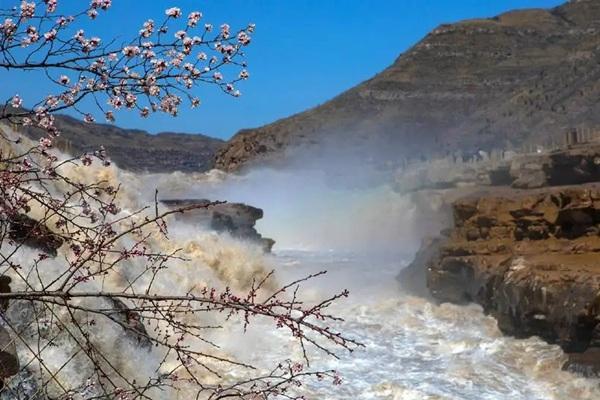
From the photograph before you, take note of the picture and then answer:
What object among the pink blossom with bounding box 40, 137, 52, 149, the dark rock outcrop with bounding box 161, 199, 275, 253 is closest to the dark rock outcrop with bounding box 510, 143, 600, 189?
the dark rock outcrop with bounding box 161, 199, 275, 253

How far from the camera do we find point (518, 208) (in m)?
12.4

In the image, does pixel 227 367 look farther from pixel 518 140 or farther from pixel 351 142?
pixel 351 142

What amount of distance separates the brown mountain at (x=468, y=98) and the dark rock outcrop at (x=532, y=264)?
45.1m

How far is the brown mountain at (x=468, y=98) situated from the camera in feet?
227

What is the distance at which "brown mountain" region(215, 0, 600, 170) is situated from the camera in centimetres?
6919

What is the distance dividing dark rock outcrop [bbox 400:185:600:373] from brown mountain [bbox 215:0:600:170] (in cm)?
4511

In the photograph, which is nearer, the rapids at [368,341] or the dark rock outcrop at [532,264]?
the rapids at [368,341]

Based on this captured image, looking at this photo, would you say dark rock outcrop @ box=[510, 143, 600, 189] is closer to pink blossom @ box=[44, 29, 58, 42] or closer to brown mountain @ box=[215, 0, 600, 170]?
pink blossom @ box=[44, 29, 58, 42]

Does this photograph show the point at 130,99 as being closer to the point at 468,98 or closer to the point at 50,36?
the point at 50,36

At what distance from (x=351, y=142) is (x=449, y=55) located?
100ft

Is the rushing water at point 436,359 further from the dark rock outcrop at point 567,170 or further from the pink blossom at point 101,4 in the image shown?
the pink blossom at point 101,4

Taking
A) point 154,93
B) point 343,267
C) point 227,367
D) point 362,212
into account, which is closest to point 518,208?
point 227,367

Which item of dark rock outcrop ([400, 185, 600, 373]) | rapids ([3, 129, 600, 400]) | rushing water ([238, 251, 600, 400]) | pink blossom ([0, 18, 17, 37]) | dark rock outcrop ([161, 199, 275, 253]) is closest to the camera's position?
pink blossom ([0, 18, 17, 37])

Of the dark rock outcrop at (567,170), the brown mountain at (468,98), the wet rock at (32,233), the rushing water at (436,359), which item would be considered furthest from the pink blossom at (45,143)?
the brown mountain at (468,98)
